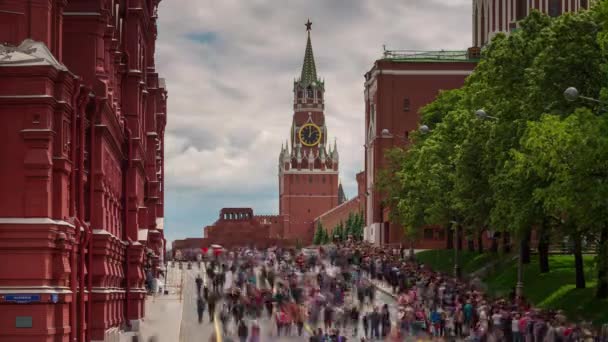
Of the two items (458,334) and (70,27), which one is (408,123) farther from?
(70,27)

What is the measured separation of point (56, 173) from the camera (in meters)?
35.8

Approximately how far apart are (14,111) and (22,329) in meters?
5.22

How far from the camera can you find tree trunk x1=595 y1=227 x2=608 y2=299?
156 ft

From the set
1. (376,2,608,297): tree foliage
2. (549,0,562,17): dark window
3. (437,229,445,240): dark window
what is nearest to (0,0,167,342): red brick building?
(376,2,608,297): tree foliage

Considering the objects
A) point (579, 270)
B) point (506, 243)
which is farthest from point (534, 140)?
point (506, 243)

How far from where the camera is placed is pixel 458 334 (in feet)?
177

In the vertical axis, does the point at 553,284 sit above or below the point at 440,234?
below

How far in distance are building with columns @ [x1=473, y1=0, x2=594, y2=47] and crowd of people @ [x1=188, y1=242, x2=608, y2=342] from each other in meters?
54.3

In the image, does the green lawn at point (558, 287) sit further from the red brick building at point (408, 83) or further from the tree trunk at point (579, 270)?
the red brick building at point (408, 83)

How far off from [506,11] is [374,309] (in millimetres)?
82678

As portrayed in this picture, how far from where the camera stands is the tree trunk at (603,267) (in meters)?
47.7

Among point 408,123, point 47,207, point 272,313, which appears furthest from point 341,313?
point 408,123

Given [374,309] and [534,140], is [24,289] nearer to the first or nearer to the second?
[534,140]

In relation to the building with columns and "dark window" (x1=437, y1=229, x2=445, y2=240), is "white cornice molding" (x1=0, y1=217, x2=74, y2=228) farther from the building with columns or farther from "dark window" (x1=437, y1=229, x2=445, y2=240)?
the building with columns
